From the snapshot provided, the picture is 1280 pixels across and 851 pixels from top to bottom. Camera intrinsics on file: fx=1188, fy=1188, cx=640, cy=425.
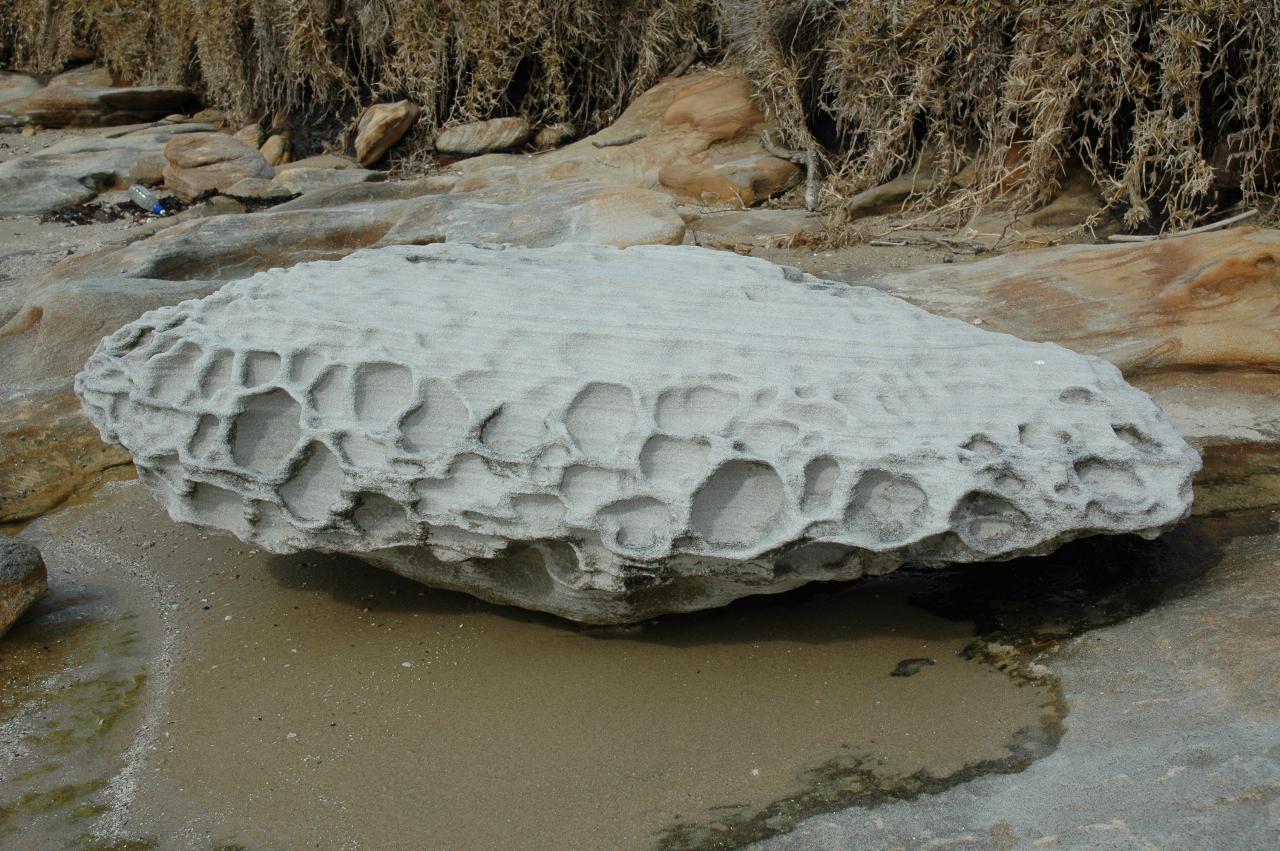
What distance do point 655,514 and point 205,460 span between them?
95 cm

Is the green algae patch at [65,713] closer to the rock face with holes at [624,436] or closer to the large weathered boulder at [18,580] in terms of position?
the large weathered boulder at [18,580]

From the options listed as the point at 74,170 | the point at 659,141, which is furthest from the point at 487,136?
the point at 74,170

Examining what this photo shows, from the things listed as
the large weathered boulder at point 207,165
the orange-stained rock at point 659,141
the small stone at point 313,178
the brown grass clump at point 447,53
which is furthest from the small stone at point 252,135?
the orange-stained rock at point 659,141

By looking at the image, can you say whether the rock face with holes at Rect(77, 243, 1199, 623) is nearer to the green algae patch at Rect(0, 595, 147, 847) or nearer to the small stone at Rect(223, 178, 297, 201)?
the green algae patch at Rect(0, 595, 147, 847)

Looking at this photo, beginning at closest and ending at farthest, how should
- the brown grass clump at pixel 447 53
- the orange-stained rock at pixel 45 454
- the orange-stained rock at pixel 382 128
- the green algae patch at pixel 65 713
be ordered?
the green algae patch at pixel 65 713 < the orange-stained rock at pixel 45 454 < the brown grass clump at pixel 447 53 < the orange-stained rock at pixel 382 128

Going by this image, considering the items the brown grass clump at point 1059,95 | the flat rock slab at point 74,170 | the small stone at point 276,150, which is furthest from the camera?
the small stone at point 276,150

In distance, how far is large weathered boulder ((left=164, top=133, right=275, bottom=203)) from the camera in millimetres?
6621

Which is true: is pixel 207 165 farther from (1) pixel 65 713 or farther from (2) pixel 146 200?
(1) pixel 65 713

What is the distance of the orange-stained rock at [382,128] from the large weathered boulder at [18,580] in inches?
177

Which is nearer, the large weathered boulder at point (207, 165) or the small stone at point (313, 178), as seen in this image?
the small stone at point (313, 178)

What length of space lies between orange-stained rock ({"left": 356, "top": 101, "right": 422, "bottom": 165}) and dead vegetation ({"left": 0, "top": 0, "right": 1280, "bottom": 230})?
103 millimetres

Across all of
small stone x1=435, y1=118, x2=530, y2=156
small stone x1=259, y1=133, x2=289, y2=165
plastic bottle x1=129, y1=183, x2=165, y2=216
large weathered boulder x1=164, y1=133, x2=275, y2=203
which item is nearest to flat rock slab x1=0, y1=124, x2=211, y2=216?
plastic bottle x1=129, y1=183, x2=165, y2=216

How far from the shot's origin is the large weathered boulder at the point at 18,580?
9.18 feet

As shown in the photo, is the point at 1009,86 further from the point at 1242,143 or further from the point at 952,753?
the point at 952,753
